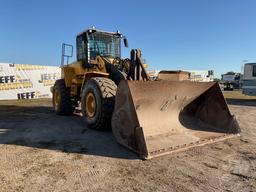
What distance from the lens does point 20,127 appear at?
653cm

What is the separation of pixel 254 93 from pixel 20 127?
45.9 ft

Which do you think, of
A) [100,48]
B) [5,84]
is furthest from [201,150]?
[5,84]

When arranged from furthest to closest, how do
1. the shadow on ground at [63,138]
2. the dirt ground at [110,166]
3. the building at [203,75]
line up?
the building at [203,75]
the shadow on ground at [63,138]
the dirt ground at [110,166]

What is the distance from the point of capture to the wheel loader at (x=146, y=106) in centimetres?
444

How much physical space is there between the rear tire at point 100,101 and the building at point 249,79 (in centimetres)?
1285

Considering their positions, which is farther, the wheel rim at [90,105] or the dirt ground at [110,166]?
the wheel rim at [90,105]

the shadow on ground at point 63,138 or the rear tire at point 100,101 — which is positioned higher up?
the rear tire at point 100,101

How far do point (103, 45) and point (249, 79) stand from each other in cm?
1180

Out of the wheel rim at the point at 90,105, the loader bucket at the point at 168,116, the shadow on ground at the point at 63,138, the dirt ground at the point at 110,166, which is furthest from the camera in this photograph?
the wheel rim at the point at 90,105

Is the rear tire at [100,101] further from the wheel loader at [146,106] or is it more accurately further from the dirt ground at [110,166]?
the dirt ground at [110,166]

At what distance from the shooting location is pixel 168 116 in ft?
17.9

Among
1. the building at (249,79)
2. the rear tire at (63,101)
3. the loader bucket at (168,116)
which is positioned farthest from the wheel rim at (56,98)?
the building at (249,79)

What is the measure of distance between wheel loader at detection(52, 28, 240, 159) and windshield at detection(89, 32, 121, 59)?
0.10ft

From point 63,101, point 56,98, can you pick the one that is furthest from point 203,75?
point 63,101
